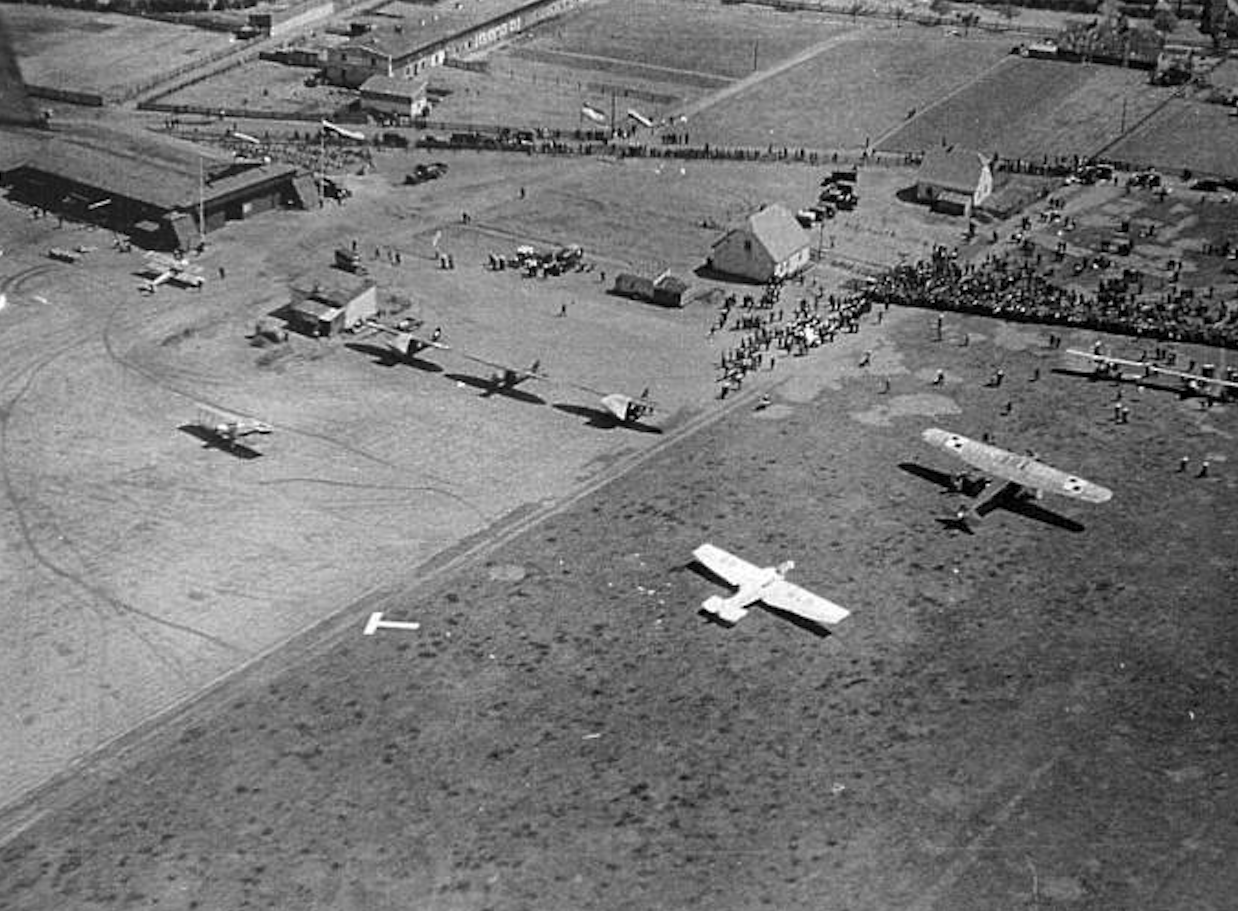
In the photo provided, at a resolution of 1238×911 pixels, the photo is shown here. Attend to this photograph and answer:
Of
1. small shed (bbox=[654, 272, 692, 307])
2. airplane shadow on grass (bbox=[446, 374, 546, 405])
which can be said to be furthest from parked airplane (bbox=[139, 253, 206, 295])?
small shed (bbox=[654, 272, 692, 307])

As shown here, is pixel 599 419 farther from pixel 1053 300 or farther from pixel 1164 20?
pixel 1164 20

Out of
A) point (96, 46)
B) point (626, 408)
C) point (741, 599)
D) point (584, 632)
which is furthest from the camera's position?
point (96, 46)

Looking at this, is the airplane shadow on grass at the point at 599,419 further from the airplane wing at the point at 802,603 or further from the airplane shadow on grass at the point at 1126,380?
the airplane shadow on grass at the point at 1126,380

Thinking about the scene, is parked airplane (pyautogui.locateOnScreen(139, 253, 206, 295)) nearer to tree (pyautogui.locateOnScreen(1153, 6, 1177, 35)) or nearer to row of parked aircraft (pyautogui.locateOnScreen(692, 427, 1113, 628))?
row of parked aircraft (pyautogui.locateOnScreen(692, 427, 1113, 628))

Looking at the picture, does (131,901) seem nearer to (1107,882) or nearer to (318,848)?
(318,848)

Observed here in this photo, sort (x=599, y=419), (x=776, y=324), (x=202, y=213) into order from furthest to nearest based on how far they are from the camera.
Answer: (x=202, y=213) < (x=776, y=324) < (x=599, y=419)

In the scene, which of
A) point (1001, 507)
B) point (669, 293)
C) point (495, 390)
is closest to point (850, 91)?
point (669, 293)
